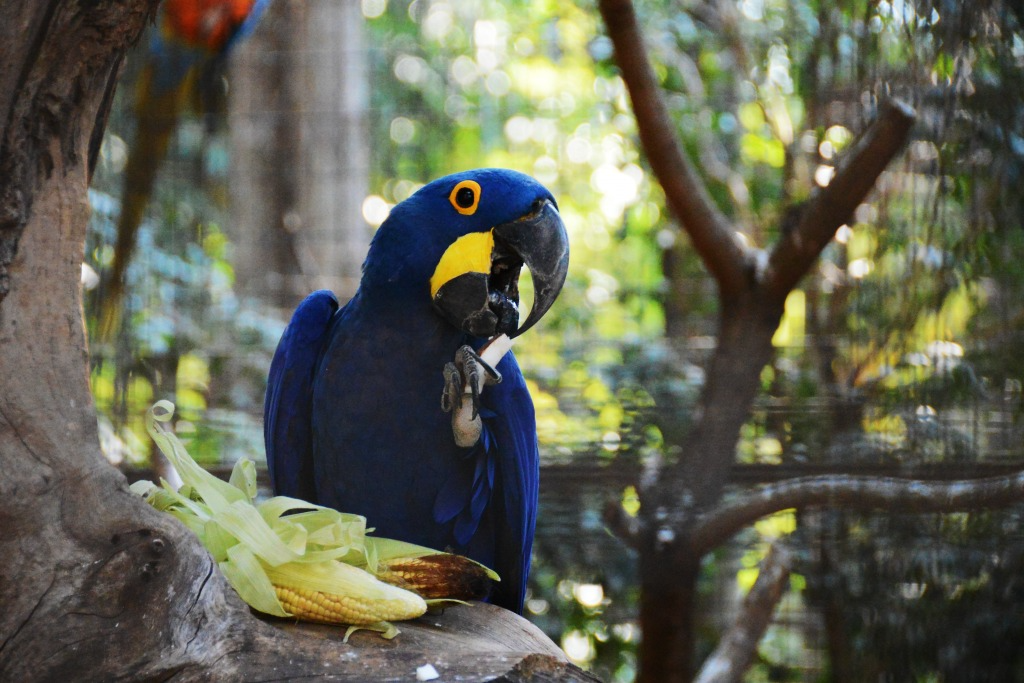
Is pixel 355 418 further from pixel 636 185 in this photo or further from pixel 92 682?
pixel 636 185

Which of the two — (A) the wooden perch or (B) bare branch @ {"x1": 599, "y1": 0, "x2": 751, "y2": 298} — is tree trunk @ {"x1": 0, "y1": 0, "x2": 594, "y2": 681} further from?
(B) bare branch @ {"x1": 599, "y1": 0, "x2": 751, "y2": 298}

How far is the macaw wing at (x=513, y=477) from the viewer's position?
132 cm

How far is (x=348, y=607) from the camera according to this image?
2.64ft

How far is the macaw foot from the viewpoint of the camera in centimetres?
119

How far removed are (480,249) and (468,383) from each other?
187 millimetres

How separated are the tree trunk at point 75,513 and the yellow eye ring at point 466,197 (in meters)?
0.49

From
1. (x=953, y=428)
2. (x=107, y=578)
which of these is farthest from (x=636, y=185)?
(x=107, y=578)

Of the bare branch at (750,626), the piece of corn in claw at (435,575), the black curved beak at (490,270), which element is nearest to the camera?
the piece of corn in claw at (435,575)

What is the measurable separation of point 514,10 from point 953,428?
1855 mm

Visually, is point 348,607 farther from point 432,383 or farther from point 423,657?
point 432,383

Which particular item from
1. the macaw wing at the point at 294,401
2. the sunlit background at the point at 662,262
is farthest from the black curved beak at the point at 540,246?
the sunlit background at the point at 662,262

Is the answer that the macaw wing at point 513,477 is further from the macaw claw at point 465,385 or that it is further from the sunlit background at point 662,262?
the sunlit background at point 662,262

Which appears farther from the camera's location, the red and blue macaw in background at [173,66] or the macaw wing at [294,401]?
the red and blue macaw in background at [173,66]

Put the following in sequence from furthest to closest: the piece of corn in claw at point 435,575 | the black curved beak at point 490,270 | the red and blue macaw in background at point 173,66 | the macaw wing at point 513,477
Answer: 1. the red and blue macaw in background at point 173,66
2. the macaw wing at point 513,477
3. the black curved beak at point 490,270
4. the piece of corn in claw at point 435,575
